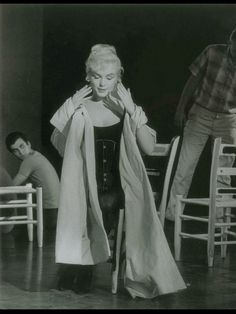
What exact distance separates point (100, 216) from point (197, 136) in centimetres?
205

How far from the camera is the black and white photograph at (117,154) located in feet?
9.51

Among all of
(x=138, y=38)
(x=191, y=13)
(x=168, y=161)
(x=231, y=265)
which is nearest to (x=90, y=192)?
(x=168, y=161)

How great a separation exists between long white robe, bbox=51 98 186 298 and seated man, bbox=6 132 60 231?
188 centimetres

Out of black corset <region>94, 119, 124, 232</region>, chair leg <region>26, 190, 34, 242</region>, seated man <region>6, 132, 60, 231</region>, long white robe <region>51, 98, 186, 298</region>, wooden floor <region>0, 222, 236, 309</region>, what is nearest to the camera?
wooden floor <region>0, 222, 236, 309</region>

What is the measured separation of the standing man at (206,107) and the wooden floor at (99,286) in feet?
2.52

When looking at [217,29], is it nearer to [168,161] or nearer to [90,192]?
[168,161]

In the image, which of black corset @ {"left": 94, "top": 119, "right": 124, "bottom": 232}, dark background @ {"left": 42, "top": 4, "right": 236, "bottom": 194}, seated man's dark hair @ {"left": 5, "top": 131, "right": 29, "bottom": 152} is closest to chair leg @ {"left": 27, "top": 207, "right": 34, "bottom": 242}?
seated man's dark hair @ {"left": 5, "top": 131, "right": 29, "bottom": 152}

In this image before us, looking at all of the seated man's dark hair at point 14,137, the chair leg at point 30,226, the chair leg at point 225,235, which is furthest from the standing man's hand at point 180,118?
the chair leg at point 30,226

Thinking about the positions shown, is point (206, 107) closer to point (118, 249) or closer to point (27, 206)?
point (27, 206)

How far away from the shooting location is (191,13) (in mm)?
4758

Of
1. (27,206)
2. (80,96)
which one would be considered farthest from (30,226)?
(80,96)

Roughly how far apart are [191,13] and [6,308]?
115 inches

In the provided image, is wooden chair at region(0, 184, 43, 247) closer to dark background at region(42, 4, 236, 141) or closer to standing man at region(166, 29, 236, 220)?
dark background at region(42, 4, 236, 141)

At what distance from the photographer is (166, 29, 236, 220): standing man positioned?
4.54m
